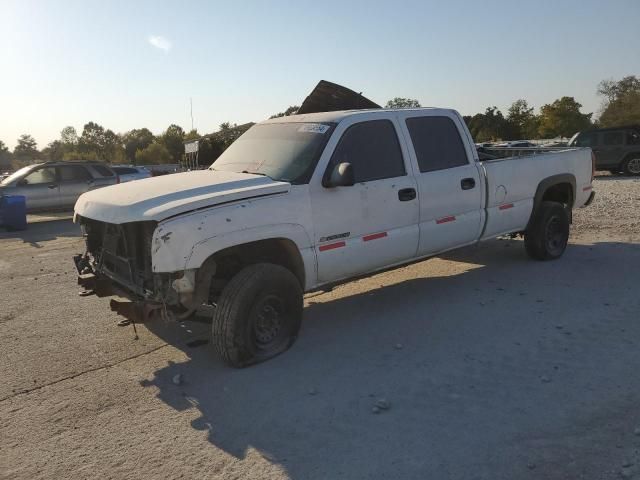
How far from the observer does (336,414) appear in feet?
11.9

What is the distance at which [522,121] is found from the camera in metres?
68.6

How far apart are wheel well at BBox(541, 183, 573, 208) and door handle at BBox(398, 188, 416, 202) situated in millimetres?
2965

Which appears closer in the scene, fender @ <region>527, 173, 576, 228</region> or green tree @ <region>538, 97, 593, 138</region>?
fender @ <region>527, 173, 576, 228</region>

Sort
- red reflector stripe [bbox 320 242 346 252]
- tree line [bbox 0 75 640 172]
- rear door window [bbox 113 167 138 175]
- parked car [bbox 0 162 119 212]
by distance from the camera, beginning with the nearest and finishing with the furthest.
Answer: red reflector stripe [bbox 320 242 346 252] < parked car [bbox 0 162 119 212] < rear door window [bbox 113 167 138 175] < tree line [bbox 0 75 640 172]

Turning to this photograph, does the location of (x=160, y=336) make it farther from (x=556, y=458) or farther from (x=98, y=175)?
(x=98, y=175)

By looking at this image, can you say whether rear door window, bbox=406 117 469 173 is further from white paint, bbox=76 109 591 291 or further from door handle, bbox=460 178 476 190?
door handle, bbox=460 178 476 190

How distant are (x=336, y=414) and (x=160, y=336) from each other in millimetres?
2366

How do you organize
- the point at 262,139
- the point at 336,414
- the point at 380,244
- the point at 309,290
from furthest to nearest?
the point at 262,139, the point at 380,244, the point at 309,290, the point at 336,414

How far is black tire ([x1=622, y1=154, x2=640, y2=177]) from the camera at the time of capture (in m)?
19.4

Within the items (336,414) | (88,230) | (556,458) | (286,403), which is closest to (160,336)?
(88,230)

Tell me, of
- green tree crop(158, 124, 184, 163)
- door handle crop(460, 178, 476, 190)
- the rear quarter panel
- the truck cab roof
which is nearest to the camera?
the truck cab roof

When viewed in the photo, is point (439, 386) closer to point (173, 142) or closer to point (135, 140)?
point (173, 142)

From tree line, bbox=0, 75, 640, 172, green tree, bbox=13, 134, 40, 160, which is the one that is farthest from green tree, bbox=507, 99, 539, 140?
green tree, bbox=13, 134, 40, 160

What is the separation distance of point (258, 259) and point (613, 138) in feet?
61.8
